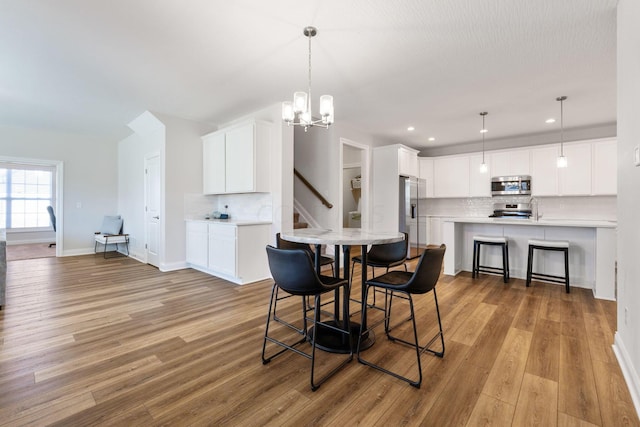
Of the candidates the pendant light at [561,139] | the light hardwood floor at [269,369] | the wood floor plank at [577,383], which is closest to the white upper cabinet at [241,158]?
the light hardwood floor at [269,369]

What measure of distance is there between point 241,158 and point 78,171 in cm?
455

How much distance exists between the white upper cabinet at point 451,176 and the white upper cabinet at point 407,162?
71cm

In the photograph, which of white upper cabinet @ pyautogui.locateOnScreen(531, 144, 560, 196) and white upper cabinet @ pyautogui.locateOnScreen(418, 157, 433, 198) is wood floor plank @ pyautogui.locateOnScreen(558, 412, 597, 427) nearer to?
white upper cabinet @ pyautogui.locateOnScreen(531, 144, 560, 196)

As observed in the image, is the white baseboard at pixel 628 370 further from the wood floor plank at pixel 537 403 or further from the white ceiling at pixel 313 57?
the white ceiling at pixel 313 57

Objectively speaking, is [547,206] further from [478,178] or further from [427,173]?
[427,173]

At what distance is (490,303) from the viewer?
10.6 feet

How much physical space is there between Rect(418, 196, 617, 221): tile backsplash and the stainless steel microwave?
1.35 feet

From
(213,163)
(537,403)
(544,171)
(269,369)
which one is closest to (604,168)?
(544,171)

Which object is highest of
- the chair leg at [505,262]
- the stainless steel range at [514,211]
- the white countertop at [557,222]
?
the stainless steel range at [514,211]

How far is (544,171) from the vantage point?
Result: 5.87 m

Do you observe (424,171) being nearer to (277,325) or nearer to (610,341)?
(610,341)

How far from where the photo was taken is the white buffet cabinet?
4.01 m

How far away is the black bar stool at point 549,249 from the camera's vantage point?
3693 mm

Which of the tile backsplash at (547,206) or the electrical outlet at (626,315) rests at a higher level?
the tile backsplash at (547,206)
